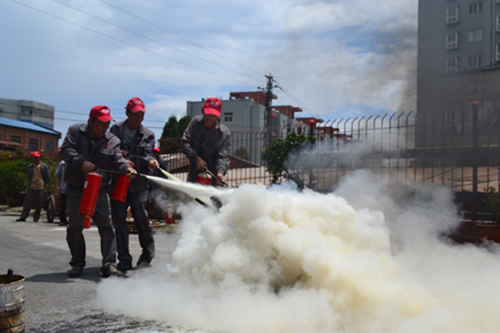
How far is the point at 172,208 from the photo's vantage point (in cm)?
891

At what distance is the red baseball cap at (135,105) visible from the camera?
5036 millimetres

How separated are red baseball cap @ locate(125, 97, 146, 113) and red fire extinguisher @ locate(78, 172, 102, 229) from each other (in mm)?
1159

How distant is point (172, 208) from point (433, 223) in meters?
5.25

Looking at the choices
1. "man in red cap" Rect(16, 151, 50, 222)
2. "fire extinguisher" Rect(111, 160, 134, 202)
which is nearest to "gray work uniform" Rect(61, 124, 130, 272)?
"fire extinguisher" Rect(111, 160, 134, 202)

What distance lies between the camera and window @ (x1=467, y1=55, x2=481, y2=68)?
2051 centimetres

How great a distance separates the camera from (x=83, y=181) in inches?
176

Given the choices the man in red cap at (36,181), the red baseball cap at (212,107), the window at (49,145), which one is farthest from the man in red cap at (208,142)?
the window at (49,145)

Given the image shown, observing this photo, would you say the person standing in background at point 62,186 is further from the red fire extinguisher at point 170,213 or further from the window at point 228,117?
the window at point 228,117

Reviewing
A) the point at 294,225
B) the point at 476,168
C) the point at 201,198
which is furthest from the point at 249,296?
the point at 476,168

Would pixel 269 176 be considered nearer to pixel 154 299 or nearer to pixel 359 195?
pixel 359 195

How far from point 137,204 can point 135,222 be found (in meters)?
0.23

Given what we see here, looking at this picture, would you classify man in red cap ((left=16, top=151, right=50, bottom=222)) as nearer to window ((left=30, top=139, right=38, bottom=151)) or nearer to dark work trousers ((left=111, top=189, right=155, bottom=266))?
dark work trousers ((left=111, top=189, right=155, bottom=266))

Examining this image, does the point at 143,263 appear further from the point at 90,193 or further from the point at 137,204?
the point at 90,193

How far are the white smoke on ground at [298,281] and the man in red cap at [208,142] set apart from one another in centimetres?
132
